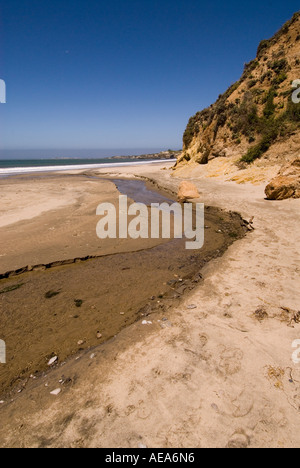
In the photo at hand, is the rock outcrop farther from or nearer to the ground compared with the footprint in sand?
farther from the ground

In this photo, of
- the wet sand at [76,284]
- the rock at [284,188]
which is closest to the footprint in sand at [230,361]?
the wet sand at [76,284]

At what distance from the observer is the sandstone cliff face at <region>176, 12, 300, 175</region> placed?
55.4ft

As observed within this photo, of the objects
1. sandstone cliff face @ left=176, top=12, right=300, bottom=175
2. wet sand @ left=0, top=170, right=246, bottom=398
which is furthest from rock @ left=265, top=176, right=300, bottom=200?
sandstone cliff face @ left=176, top=12, right=300, bottom=175

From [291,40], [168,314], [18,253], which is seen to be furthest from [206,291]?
[291,40]

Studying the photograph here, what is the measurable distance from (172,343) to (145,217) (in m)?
7.42

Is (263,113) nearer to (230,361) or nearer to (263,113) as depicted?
(263,113)

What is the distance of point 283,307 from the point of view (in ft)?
12.6

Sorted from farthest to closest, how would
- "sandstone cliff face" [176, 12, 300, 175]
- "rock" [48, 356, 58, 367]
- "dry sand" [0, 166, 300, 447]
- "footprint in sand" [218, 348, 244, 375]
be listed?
"sandstone cliff face" [176, 12, 300, 175]
"rock" [48, 356, 58, 367]
"footprint in sand" [218, 348, 244, 375]
"dry sand" [0, 166, 300, 447]

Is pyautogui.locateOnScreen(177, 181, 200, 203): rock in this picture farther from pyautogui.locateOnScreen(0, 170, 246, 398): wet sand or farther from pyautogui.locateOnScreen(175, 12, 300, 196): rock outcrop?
pyautogui.locateOnScreen(175, 12, 300, 196): rock outcrop

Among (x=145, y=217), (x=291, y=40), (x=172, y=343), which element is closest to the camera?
(x=172, y=343)

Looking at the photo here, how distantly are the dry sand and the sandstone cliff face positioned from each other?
15.7 metres

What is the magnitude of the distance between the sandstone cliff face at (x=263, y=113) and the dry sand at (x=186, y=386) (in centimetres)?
1569

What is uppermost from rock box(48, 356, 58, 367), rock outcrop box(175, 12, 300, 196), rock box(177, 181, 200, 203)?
rock outcrop box(175, 12, 300, 196)

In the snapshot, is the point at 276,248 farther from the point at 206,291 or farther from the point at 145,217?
the point at 145,217
